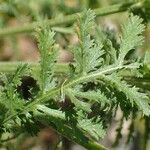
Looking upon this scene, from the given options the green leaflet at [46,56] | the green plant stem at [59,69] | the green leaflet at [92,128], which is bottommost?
the green leaflet at [92,128]

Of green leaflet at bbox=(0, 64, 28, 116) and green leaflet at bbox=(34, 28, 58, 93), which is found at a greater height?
green leaflet at bbox=(34, 28, 58, 93)

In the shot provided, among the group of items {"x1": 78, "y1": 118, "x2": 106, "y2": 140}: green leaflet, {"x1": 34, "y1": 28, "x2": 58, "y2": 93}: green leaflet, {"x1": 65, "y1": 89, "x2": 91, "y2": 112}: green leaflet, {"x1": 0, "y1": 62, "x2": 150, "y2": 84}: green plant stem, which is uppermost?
{"x1": 34, "y1": 28, "x2": 58, "y2": 93}: green leaflet

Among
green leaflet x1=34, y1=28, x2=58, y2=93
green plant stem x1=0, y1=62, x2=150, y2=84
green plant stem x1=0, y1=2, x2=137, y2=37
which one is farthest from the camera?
green plant stem x1=0, y1=2, x2=137, y2=37

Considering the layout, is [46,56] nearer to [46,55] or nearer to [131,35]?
[46,55]

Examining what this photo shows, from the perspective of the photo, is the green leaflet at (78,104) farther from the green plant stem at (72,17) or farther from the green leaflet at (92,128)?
the green plant stem at (72,17)

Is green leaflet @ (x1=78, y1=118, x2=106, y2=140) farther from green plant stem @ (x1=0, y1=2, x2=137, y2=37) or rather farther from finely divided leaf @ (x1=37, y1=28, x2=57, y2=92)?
green plant stem @ (x1=0, y1=2, x2=137, y2=37)

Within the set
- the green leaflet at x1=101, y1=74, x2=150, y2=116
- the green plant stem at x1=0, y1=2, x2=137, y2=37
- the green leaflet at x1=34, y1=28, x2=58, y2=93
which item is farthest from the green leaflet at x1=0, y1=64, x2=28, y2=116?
the green plant stem at x1=0, y1=2, x2=137, y2=37

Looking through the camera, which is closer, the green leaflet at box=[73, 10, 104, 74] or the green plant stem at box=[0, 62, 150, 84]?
the green leaflet at box=[73, 10, 104, 74]

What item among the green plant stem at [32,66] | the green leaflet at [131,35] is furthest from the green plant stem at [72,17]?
the green leaflet at [131,35]

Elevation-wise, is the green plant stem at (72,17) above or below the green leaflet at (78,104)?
above
